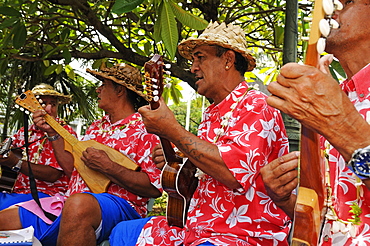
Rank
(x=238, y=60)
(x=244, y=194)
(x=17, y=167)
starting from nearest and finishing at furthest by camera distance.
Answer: (x=244, y=194), (x=238, y=60), (x=17, y=167)

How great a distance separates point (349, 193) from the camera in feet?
4.33

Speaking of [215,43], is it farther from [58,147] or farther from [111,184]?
[58,147]

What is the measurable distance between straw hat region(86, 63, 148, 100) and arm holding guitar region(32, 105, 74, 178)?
1.89 ft

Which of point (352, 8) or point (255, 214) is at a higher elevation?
point (352, 8)

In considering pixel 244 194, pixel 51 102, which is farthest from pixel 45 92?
pixel 244 194

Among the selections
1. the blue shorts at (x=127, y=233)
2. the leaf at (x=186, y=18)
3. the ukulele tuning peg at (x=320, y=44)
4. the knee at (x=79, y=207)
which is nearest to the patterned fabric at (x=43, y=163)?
the knee at (x=79, y=207)

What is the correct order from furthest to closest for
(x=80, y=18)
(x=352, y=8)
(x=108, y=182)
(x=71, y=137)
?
(x=80, y=18)
(x=71, y=137)
(x=108, y=182)
(x=352, y=8)

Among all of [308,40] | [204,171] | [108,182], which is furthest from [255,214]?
[108,182]

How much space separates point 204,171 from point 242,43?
83cm

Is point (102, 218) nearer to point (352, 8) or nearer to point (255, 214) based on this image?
point (255, 214)

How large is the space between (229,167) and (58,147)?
7.07 feet

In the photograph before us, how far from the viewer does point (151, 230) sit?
7.67 feet

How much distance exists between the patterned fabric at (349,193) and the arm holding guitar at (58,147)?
2.68m

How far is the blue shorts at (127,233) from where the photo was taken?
7.77ft
